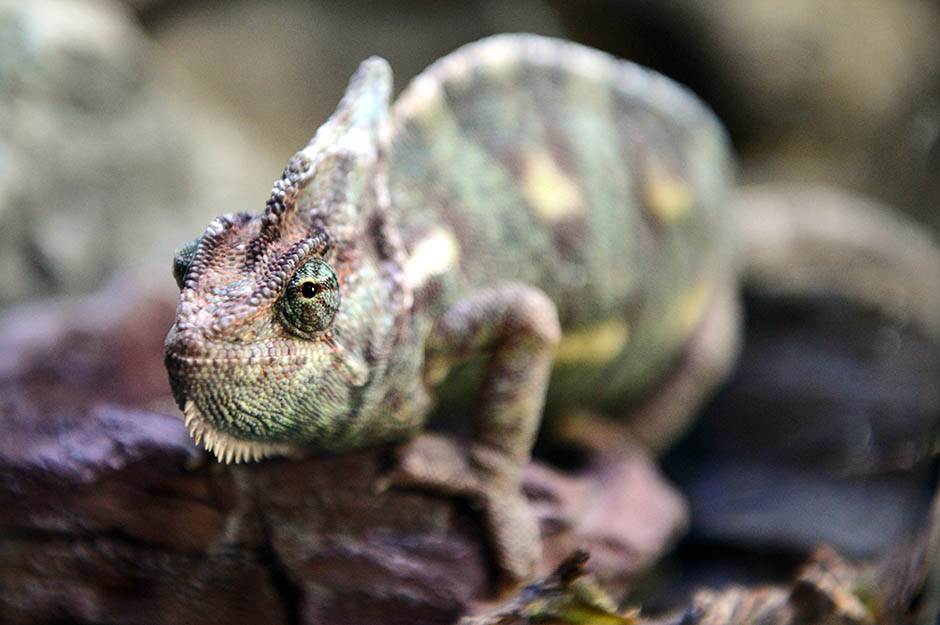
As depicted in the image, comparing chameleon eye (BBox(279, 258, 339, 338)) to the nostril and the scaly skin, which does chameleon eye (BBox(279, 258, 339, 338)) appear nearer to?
the scaly skin

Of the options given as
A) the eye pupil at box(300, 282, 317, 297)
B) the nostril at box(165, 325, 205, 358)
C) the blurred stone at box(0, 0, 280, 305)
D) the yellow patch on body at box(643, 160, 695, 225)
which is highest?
the blurred stone at box(0, 0, 280, 305)

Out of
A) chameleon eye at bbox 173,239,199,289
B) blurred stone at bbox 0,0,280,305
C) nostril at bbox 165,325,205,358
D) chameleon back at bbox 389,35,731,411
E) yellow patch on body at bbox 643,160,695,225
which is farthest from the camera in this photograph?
yellow patch on body at bbox 643,160,695,225

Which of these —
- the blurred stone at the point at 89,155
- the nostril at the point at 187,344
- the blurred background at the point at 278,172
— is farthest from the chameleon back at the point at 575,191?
the nostril at the point at 187,344

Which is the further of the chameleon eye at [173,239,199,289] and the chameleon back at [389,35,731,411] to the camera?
the chameleon back at [389,35,731,411]

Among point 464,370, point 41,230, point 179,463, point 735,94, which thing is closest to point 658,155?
point 464,370

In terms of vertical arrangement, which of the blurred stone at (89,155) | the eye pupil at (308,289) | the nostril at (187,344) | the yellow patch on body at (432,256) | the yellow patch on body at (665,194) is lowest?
the nostril at (187,344)

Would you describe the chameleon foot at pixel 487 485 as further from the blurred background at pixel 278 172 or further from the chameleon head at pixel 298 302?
the blurred background at pixel 278 172

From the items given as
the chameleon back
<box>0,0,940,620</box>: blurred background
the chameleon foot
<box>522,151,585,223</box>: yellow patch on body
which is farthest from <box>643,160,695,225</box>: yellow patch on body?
the chameleon foot
